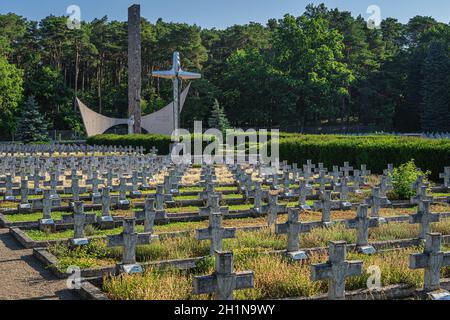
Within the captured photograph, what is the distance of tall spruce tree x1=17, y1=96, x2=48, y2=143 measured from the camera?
51.7m

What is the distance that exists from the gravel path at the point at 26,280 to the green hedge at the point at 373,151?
14.4 meters

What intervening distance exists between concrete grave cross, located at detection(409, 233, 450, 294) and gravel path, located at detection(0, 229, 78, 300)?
3.67 m

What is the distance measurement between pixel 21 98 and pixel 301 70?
27794 mm

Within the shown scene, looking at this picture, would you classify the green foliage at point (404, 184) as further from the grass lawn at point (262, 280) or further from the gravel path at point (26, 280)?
the gravel path at point (26, 280)

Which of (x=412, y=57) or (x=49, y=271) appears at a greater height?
(x=412, y=57)

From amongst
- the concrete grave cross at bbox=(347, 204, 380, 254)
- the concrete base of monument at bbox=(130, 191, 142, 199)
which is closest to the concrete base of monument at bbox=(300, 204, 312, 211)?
the concrete grave cross at bbox=(347, 204, 380, 254)

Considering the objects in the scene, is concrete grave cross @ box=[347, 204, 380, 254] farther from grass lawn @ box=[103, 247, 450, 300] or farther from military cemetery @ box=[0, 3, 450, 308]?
grass lawn @ box=[103, 247, 450, 300]

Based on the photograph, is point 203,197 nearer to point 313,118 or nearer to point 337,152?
point 337,152

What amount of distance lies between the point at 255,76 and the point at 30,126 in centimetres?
2286

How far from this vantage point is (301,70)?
190 ft

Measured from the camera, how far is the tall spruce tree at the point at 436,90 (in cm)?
5519

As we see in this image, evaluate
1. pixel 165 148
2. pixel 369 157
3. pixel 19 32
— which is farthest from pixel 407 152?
pixel 19 32

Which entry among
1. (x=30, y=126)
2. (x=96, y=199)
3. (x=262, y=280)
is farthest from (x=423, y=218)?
(x=30, y=126)

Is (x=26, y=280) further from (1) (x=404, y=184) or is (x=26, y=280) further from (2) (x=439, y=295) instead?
(1) (x=404, y=184)
